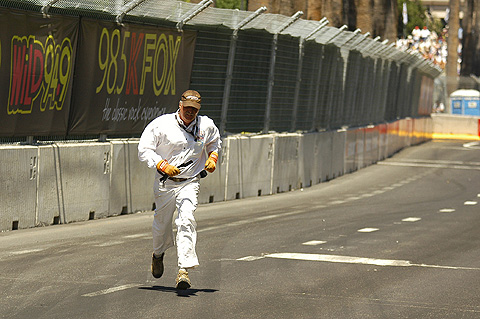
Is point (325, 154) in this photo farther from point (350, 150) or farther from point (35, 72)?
point (35, 72)

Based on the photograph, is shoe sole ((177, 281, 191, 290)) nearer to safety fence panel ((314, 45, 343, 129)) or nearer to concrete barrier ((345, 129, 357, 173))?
safety fence panel ((314, 45, 343, 129))

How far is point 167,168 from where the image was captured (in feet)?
29.9

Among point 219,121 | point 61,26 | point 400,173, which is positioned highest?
point 61,26

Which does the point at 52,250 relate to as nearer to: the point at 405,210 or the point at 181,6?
the point at 181,6

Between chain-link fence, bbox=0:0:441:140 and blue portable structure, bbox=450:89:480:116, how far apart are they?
31.6m

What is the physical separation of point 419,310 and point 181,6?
945cm

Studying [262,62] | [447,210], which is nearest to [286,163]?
[262,62]

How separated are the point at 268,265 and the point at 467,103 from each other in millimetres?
50611

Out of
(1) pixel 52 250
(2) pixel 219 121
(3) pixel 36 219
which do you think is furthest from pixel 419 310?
(2) pixel 219 121

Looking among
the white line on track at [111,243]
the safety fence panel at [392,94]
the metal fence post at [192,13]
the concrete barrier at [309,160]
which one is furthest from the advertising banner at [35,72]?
the safety fence panel at [392,94]

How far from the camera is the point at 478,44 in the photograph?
80812mm

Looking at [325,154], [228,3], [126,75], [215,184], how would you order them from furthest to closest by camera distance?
[228,3], [325,154], [215,184], [126,75]

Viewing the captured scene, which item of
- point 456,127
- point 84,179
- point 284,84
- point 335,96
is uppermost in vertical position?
point 284,84

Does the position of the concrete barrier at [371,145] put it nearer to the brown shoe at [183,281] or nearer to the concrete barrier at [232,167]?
the concrete barrier at [232,167]
